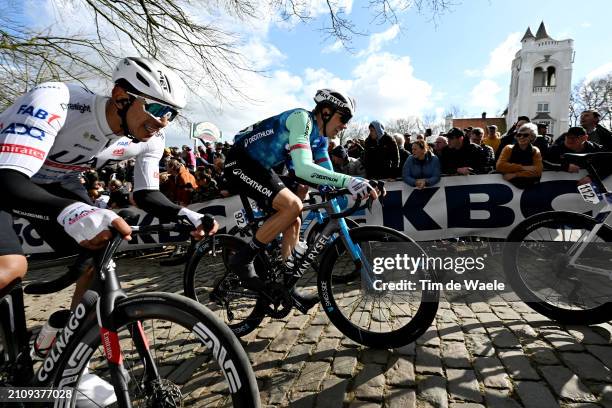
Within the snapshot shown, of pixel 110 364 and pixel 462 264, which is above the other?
pixel 110 364

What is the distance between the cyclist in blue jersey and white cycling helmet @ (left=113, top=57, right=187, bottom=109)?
47.0 inches

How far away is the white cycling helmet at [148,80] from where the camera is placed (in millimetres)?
2047

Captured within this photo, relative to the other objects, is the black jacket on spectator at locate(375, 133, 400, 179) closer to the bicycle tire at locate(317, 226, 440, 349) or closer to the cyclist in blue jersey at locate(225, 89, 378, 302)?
the cyclist in blue jersey at locate(225, 89, 378, 302)

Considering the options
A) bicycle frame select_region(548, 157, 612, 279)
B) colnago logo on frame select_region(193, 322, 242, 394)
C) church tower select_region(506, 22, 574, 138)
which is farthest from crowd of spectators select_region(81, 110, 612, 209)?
church tower select_region(506, 22, 574, 138)

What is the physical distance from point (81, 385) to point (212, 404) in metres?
0.84

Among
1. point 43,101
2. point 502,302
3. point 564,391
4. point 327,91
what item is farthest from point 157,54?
point 564,391

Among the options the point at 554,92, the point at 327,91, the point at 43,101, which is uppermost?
the point at 554,92

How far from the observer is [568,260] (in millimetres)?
3250

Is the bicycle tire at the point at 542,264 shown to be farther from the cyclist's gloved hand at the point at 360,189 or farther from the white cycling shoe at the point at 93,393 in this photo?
the white cycling shoe at the point at 93,393

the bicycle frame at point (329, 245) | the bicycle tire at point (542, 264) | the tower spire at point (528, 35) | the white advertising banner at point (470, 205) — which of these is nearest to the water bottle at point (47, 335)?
the bicycle frame at point (329, 245)

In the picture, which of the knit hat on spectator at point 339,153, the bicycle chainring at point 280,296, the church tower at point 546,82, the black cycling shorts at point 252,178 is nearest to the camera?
the bicycle chainring at point 280,296

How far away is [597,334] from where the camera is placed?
301 cm

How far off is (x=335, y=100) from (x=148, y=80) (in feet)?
5.79

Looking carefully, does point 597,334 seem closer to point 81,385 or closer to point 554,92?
point 81,385
